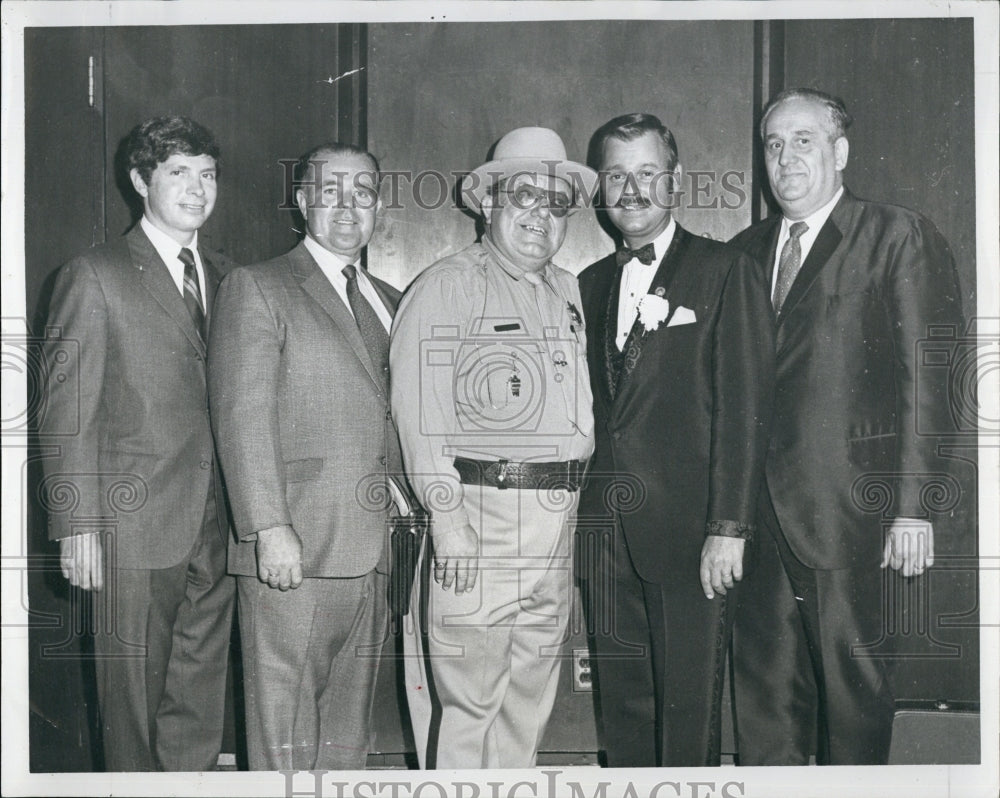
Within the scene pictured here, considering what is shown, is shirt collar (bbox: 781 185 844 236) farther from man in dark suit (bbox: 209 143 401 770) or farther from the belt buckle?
man in dark suit (bbox: 209 143 401 770)

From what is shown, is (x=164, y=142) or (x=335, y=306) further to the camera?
(x=164, y=142)

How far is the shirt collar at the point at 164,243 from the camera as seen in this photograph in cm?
316

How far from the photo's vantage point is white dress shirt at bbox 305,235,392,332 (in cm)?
312

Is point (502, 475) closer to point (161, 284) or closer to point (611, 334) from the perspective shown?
point (611, 334)

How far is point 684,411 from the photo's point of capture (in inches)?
122


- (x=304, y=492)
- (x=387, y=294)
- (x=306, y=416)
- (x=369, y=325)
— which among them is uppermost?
(x=387, y=294)

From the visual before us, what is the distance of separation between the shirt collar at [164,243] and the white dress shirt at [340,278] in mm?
358

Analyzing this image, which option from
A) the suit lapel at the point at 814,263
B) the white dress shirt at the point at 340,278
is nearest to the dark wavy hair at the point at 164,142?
the white dress shirt at the point at 340,278

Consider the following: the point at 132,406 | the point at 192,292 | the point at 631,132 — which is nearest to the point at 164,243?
the point at 192,292

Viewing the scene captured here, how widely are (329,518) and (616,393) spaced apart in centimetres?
93

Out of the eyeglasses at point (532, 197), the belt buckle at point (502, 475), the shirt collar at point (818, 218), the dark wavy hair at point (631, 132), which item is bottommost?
the belt buckle at point (502, 475)

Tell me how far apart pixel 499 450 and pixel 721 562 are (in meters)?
0.74

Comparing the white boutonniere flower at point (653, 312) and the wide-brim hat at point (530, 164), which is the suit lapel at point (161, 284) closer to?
the wide-brim hat at point (530, 164)

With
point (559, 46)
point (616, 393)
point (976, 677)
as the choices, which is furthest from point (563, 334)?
point (976, 677)
